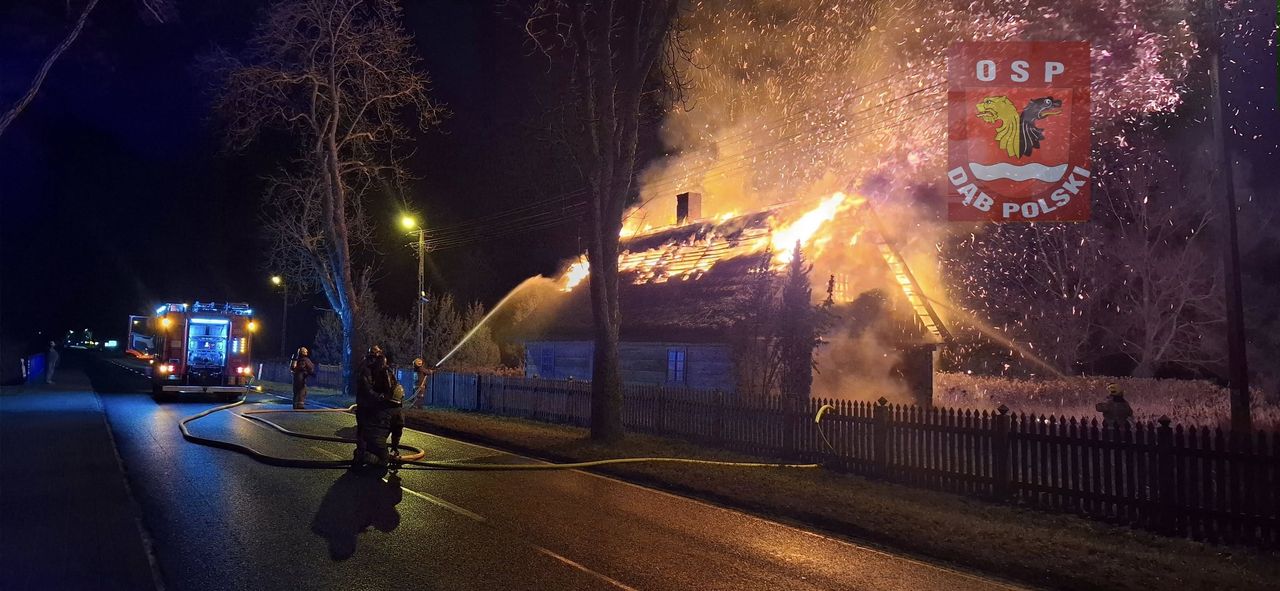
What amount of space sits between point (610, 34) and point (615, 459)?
7.83 metres

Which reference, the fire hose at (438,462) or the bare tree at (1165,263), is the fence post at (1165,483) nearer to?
the fire hose at (438,462)

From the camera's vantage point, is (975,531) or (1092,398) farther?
(1092,398)

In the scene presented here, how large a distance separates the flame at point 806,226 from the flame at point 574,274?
30.2 feet

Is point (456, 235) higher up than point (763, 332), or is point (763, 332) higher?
point (456, 235)

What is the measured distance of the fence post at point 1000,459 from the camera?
991cm

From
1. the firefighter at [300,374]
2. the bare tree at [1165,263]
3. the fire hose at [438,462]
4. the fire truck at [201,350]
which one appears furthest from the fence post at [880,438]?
the bare tree at [1165,263]

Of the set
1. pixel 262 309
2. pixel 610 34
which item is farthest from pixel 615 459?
pixel 262 309

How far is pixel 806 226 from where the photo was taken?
20.8 metres

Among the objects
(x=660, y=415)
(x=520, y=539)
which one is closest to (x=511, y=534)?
(x=520, y=539)

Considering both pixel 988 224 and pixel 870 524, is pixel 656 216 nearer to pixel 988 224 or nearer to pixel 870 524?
pixel 988 224

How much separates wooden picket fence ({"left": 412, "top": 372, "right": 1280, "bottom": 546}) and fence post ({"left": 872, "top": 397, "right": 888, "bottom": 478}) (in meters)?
0.02

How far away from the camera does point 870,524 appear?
822cm

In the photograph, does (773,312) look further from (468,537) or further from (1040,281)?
(1040,281)

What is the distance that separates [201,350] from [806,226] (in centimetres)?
1922
